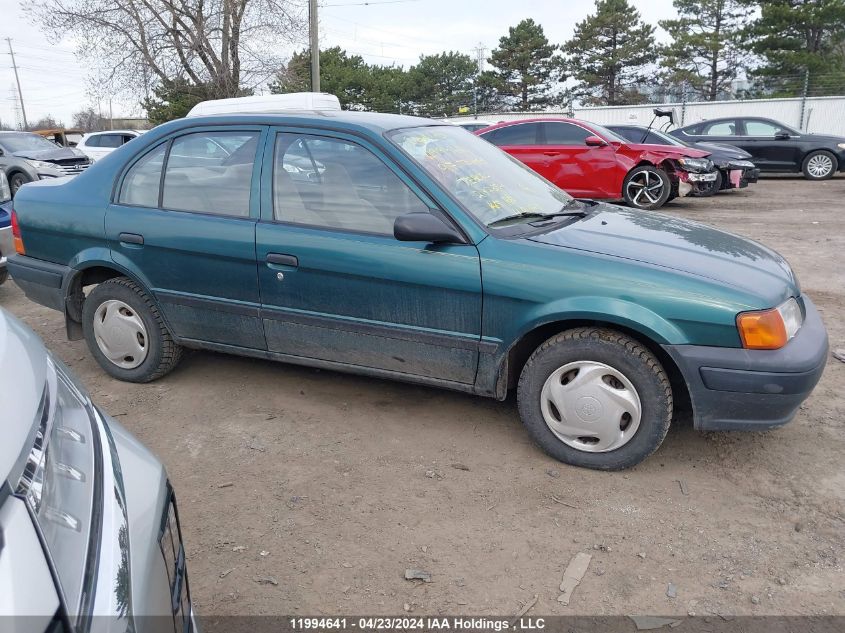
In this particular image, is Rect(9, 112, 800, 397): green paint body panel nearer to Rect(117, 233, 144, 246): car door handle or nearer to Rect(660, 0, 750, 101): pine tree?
Rect(117, 233, 144, 246): car door handle

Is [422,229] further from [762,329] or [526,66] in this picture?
[526,66]

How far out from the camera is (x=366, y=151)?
3.52 m

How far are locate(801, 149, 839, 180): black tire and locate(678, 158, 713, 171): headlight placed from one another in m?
5.63

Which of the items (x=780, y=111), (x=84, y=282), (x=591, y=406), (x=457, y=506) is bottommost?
(x=457, y=506)

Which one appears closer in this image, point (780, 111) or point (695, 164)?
point (695, 164)

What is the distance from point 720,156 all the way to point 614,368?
11.7 metres

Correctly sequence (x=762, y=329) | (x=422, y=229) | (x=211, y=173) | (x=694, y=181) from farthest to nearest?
(x=694, y=181) < (x=211, y=173) < (x=422, y=229) < (x=762, y=329)

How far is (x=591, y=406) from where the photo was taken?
10.3 feet

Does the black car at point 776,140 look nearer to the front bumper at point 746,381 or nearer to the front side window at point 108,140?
the front bumper at point 746,381

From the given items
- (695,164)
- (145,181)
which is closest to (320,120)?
(145,181)

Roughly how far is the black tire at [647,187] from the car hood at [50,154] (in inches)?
472

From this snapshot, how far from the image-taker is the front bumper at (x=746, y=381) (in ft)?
9.49

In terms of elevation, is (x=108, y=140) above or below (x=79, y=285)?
above

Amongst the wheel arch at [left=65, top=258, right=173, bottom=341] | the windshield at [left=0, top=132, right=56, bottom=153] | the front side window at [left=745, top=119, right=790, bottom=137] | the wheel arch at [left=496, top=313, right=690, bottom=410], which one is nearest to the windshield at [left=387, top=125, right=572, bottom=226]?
the wheel arch at [left=496, top=313, right=690, bottom=410]
